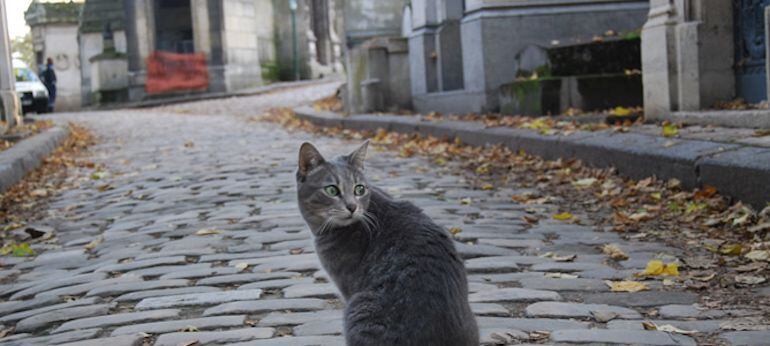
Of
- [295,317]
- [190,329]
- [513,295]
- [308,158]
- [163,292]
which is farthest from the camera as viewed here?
[163,292]

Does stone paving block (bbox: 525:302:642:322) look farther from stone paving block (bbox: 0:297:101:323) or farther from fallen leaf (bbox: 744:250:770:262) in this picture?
stone paving block (bbox: 0:297:101:323)

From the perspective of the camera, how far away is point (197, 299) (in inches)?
181

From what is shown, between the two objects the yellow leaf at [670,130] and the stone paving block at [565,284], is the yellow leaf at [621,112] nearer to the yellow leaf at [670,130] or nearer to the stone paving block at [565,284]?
the yellow leaf at [670,130]

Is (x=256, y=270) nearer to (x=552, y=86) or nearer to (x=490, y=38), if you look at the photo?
(x=552, y=86)

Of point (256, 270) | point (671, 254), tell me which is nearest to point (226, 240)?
point (256, 270)

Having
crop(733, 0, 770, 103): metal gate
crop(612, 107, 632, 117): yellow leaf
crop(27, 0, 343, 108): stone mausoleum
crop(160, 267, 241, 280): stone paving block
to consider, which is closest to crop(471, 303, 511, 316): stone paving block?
crop(160, 267, 241, 280): stone paving block

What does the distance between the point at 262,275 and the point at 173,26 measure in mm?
35461

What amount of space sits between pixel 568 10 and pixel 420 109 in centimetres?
402

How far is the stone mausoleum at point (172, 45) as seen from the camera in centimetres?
3547

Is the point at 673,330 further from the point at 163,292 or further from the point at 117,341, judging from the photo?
the point at 163,292

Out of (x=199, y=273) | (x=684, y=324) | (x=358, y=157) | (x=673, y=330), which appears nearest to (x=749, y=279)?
(x=684, y=324)

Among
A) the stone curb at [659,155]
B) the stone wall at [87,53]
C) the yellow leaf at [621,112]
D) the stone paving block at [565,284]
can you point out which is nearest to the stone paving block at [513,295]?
the stone paving block at [565,284]

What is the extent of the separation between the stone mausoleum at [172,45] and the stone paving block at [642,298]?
32.3m

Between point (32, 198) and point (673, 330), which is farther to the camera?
point (32, 198)
